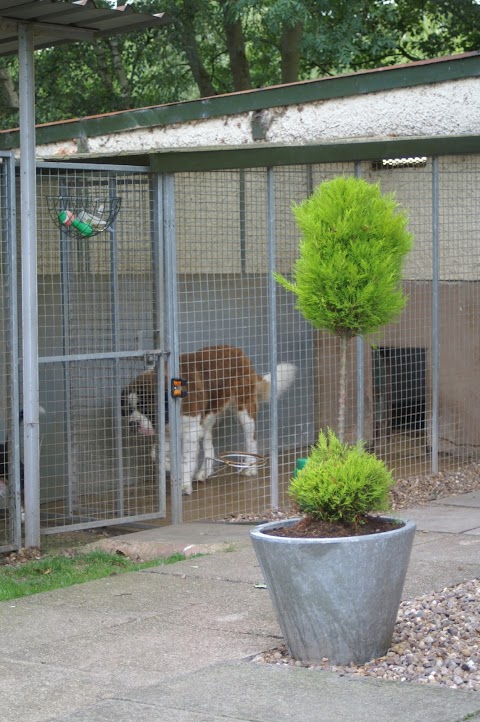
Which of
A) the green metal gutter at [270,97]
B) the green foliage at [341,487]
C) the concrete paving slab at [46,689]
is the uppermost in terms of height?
the green metal gutter at [270,97]

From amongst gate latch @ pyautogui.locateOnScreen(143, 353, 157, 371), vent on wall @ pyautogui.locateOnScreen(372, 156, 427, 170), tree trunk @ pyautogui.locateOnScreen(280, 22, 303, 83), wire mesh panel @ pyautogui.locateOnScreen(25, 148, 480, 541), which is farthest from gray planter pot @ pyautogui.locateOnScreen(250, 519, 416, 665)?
tree trunk @ pyautogui.locateOnScreen(280, 22, 303, 83)

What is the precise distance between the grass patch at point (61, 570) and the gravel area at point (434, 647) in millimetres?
2104

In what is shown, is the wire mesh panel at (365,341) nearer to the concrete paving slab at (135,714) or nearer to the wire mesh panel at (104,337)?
the wire mesh panel at (104,337)

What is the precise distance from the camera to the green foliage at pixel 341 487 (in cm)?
505

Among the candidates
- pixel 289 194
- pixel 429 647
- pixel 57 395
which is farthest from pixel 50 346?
pixel 429 647

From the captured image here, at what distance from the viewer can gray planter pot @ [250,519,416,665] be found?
4.88 meters

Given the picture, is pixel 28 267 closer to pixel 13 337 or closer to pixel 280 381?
pixel 13 337

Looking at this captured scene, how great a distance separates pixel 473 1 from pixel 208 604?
16509mm

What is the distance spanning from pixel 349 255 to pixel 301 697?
206 centimetres

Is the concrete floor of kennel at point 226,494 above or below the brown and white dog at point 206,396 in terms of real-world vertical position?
below

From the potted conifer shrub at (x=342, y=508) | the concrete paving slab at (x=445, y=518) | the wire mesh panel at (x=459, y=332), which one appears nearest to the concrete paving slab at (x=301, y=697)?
the potted conifer shrub at (x=342, y=508)

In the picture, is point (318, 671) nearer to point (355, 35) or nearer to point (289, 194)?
point (289, 194)

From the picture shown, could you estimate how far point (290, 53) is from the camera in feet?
66.7

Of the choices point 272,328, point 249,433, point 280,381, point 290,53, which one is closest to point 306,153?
point 272,328
